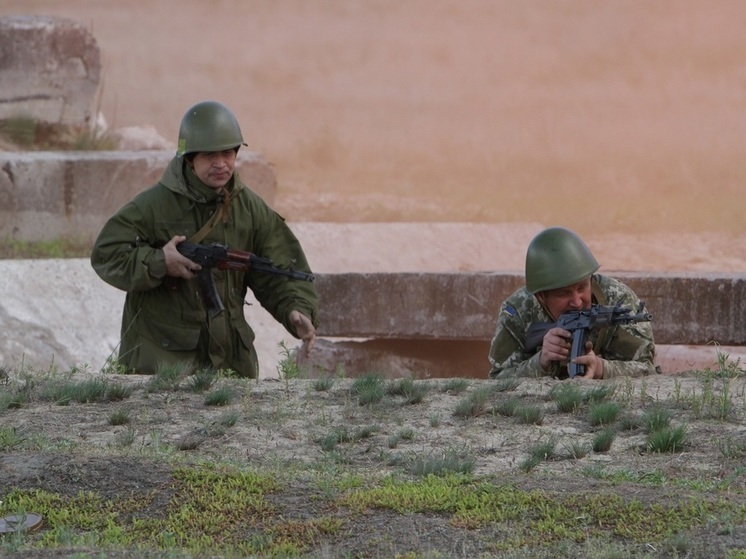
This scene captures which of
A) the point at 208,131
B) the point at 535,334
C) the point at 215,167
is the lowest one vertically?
the point at 535,334

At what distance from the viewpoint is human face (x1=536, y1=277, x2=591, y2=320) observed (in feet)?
21.0

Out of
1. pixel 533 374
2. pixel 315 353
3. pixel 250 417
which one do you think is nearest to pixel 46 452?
pixel 250 417

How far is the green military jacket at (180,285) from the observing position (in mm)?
7070

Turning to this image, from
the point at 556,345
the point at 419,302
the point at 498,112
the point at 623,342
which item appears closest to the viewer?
the point at 556,345

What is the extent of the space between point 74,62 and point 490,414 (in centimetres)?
1307

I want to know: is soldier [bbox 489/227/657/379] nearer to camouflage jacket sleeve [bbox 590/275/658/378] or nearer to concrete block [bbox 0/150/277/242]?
camouflage jacket sleeve [bbox 590/275/658/378]

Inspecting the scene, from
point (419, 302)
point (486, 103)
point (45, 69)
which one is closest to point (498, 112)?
point (486, 103)

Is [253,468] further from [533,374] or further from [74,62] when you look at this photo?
[74,62]

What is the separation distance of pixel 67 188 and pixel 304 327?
8377 mm

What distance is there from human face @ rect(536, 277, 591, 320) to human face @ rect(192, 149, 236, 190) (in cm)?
169

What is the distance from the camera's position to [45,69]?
17.7 m

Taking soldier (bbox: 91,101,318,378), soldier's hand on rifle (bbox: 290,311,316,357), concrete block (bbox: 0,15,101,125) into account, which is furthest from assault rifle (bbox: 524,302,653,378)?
concrete block (bbox: 0,15,101,125)

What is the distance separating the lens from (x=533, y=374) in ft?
21.7

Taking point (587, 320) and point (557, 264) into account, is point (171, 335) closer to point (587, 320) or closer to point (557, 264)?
point (557, 264)
